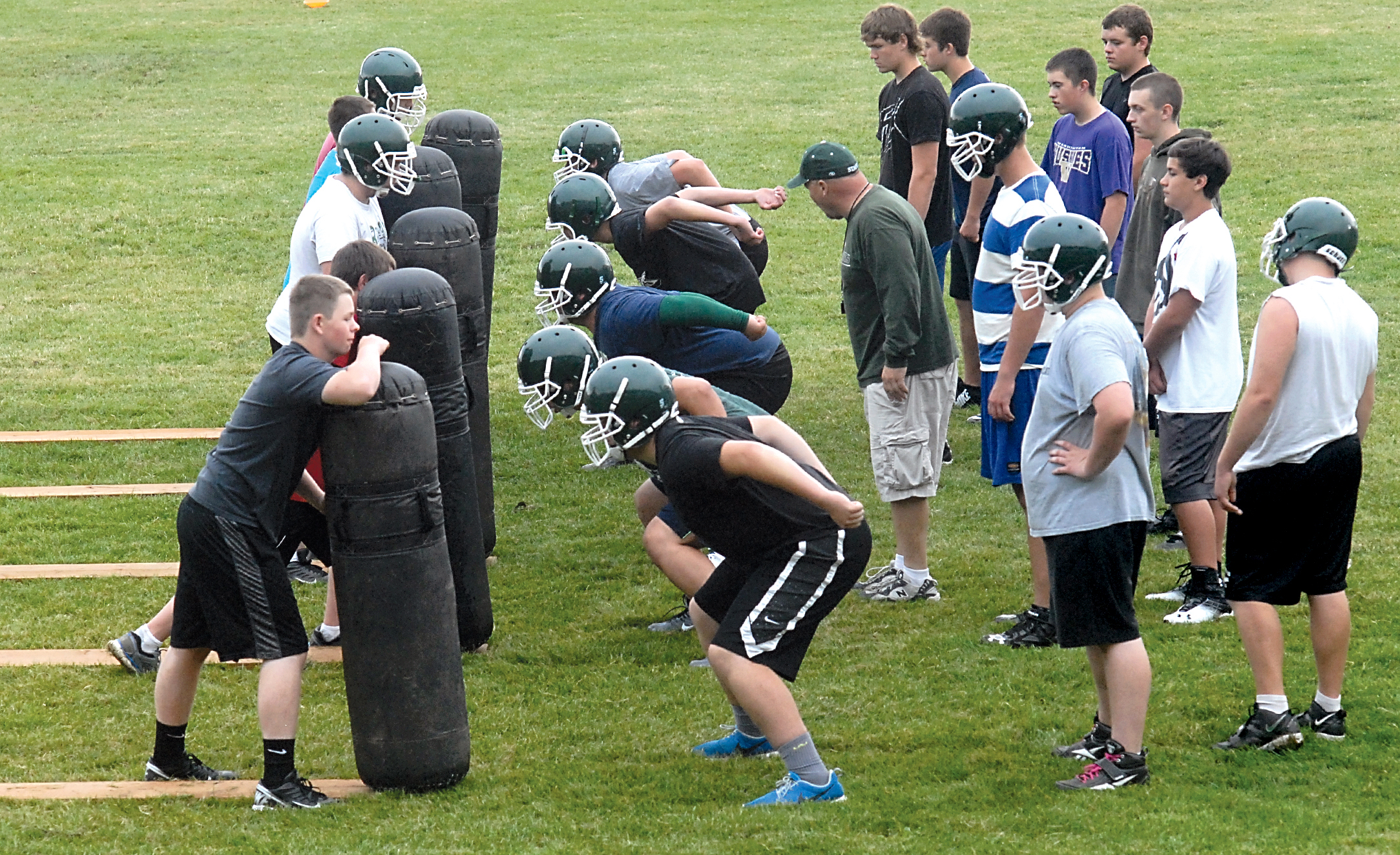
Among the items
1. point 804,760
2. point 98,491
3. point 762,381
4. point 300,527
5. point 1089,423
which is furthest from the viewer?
point 98,491

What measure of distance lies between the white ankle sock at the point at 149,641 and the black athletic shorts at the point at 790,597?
287cm

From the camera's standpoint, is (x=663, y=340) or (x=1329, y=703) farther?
(x=663, y=340)

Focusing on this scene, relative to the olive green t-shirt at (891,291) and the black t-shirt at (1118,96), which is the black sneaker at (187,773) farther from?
the black t-shirt at (1118,96)

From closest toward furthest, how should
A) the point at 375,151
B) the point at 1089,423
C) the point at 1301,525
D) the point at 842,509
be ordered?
the point at 842,509 < the point at 1089,423 < the point at 1301,525 < the point at 375,151

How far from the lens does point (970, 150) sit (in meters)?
7.12

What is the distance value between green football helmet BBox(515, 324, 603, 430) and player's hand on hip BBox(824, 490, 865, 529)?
1254 mm

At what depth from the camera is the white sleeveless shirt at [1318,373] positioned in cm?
556

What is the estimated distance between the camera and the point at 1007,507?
9.05 meters

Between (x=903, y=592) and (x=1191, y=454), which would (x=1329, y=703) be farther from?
(x=903, y=592)

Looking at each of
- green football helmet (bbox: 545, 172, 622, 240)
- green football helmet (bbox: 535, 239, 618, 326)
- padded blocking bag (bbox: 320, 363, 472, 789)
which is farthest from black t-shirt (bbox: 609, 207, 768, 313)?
padded blocking bag (bbox: 320, 363, 472, 789)

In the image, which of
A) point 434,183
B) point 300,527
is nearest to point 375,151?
point 434,183

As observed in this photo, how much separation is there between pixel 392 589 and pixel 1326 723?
3503 millimetres

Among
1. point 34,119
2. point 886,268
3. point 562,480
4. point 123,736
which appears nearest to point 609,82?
point 34,119

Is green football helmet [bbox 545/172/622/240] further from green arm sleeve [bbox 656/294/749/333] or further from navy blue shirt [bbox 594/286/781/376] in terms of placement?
green arm sleeve [bbox 656/294/749/333]
